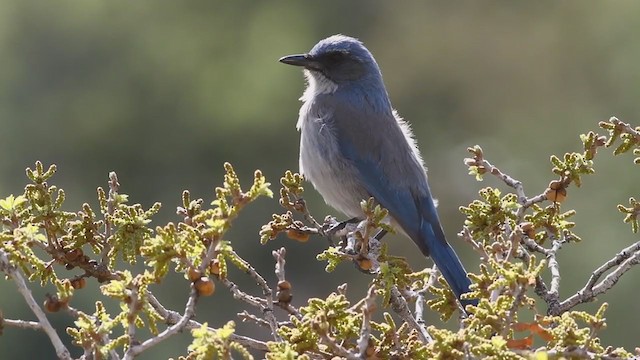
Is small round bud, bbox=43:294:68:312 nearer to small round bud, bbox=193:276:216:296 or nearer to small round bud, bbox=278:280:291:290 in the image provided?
small round bud, bbox=193:276:216:296

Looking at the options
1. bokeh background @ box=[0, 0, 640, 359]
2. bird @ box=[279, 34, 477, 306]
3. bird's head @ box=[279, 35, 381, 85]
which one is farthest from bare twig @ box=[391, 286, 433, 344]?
bokeh background @ box=[0, 0, 640, 359]

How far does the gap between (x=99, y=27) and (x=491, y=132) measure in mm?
7206

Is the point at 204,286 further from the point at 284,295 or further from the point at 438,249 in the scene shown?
the point at 438,249

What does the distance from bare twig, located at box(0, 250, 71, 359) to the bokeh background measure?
13.1m

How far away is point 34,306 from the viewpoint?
2885mm

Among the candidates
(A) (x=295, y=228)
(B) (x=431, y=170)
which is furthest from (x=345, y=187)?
(B) (x=431, y=170)

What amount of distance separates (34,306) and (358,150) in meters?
3.08

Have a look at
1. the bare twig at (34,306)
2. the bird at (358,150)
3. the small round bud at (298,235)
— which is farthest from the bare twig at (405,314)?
the bird at (358,150)

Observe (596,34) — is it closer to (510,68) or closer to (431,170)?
(510,68)

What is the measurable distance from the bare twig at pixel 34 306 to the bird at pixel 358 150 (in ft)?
8.16

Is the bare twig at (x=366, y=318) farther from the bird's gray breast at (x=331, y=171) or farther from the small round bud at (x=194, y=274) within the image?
the bird's gray breast at (x=331, y=171)

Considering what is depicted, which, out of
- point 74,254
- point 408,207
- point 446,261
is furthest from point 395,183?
point 74,254

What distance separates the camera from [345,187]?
18.8 ft

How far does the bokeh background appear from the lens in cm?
1828
